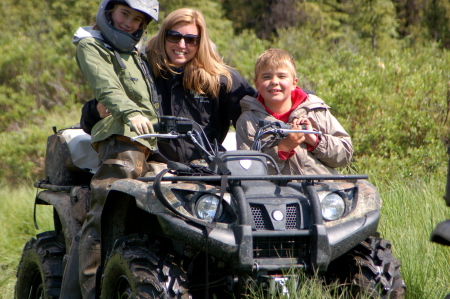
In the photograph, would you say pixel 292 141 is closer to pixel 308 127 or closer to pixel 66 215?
pixel 308 127

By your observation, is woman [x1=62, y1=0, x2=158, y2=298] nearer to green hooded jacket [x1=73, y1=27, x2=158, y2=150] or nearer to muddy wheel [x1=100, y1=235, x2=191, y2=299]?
green hooded jacket [x1=73, y1=27, x2=158, y2=150]

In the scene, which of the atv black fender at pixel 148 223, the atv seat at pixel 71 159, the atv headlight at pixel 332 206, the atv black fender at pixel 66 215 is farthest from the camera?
the atv seat at pixel 71 159

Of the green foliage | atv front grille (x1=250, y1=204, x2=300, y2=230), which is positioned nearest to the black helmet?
atv front grille (x1=250, y1=204, x2=300, y2=230)

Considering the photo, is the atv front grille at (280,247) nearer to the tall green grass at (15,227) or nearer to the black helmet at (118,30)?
the black helmet at (118,30)

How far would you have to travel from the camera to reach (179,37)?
460 centimetres

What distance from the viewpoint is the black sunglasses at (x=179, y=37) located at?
4.59 meters

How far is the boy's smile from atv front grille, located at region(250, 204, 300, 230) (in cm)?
125

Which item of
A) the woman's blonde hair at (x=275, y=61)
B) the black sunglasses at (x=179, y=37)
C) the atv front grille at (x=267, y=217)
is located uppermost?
the black sunglasses at (x=179, y=37)

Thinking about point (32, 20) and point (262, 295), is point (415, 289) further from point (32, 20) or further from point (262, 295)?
point (32, 20)

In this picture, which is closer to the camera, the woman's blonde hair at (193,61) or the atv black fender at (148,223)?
the atv black fender at (148,223)

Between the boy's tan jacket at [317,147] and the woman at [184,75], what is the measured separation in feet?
0.93

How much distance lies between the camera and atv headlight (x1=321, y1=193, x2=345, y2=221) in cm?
342

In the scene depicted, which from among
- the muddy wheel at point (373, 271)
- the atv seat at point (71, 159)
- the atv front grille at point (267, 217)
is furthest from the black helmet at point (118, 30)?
the muddy wheel at point (373, 271)

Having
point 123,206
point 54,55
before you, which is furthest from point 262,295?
point 54,55
